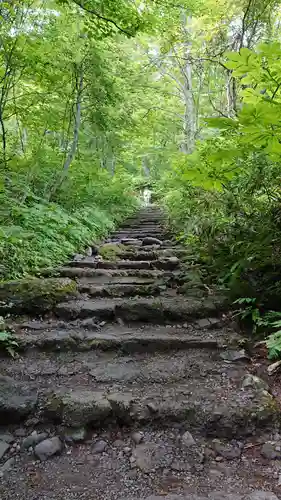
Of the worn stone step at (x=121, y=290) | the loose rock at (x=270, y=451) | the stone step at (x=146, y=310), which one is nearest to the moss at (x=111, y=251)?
the worn stone step at (x=121, y=290)

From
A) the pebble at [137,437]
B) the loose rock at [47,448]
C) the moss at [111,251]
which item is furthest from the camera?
the moss at [111,251]

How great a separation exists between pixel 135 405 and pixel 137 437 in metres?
0.23

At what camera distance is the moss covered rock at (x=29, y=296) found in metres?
3.93

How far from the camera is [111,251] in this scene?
21.8 ft

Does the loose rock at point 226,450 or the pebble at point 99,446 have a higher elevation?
the loose rock at point 226,450

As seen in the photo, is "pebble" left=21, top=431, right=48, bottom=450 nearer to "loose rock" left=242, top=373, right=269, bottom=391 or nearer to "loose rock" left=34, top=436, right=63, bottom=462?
"loose rock" left=34, top=436, right=63, bottom=462

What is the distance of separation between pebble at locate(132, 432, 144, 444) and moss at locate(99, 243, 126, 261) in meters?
3.95

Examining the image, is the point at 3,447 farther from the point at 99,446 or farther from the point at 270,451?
the point at 270,451

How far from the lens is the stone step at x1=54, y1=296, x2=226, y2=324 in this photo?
3.95 meters

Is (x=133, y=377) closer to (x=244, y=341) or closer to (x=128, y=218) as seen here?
(x=244, y=341)

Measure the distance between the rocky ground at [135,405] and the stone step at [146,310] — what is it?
0.01m

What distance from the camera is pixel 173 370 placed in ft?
10.2

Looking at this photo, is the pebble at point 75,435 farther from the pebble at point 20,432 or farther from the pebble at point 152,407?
the pebble at point 152,407

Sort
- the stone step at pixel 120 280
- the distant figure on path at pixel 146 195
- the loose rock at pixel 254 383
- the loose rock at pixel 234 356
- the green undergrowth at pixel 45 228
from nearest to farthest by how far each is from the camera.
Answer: the loose rock at pixel 254 383
the loose rock at pixel 234 356
the green undergrowth at pixel 45 228
the stone step at pixel 120 280
the distant figure on path at pixel 146 195
